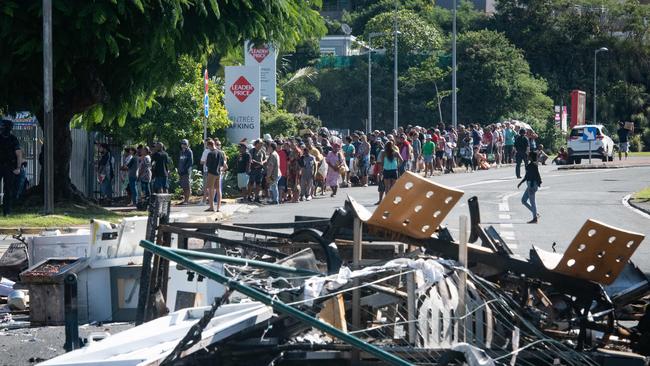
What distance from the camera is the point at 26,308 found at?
1176 centimetres

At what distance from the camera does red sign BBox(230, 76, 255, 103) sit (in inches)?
1292

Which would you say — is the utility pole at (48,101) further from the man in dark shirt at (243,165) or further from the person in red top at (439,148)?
the person in red top at (439,148)

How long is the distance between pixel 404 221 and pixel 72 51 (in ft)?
56.0

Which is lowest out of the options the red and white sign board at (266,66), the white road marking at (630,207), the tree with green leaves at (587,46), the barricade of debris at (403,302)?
the white road marking at (630,207)

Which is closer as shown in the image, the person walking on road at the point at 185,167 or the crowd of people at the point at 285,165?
the crowd of people at the point at 285,165

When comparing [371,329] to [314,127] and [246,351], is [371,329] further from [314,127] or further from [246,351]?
[314,127]

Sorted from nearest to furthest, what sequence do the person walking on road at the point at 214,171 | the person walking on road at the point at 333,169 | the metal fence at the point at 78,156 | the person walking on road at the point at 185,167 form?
1. the person walking on road at the point at 214,171
2. the person walking on road at the point at 185,167
3. the metal fence at the point at 78,156
4. the person walking on road at the point at 333,169

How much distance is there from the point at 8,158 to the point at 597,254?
17.3 m

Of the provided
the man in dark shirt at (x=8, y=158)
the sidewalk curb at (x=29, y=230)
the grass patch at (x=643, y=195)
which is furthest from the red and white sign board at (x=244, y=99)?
the sidewalk curb at (x=29, y=230)

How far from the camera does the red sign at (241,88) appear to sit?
1292 inches

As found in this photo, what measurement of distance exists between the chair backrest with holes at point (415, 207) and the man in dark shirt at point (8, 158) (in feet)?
53.5

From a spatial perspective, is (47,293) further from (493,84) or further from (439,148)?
(493,84)

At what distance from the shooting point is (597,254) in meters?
7.84

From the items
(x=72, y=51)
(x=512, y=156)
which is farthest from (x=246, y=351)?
(x=512, y=156)
